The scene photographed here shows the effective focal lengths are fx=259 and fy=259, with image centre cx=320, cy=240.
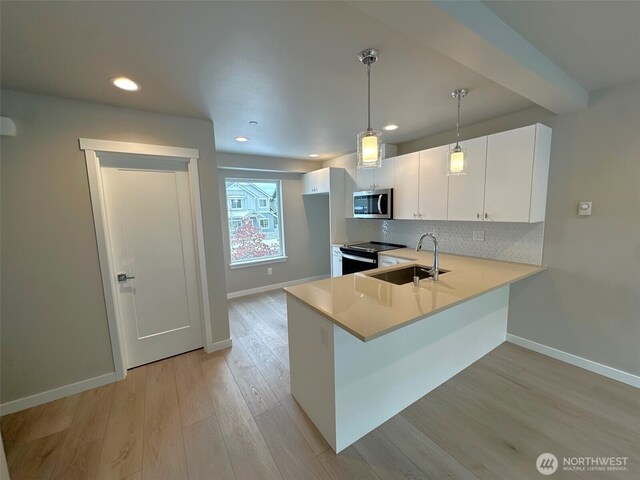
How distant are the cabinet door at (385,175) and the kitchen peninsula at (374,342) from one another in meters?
1.63

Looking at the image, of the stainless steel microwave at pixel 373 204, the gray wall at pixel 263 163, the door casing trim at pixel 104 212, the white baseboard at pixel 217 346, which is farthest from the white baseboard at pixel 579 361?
the gray wall at pixel 263 163

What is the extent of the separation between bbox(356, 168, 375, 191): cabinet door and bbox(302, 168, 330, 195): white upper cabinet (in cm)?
52

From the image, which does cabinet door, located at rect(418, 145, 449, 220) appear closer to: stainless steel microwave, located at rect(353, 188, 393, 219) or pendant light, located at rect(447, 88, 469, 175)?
stainless steel microwave, located at rect(353, 188, 393, 219)

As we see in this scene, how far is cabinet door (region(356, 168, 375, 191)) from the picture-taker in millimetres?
3959

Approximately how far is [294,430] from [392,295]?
1180mm

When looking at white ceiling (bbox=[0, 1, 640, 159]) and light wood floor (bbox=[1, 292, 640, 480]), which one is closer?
white ceiling (bbox=[0, 1, 640, 159])

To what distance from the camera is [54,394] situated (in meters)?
2.18

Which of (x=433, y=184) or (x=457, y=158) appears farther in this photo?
(x=433, y=184)

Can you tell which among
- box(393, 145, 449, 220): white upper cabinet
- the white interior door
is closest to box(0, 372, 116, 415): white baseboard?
the white interior door

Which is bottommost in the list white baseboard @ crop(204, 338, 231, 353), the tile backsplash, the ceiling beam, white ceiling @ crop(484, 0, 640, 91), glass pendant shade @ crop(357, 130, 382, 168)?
white baseboard @ crop(204, 338, 231, 353)

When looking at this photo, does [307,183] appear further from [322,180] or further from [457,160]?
[457,160]

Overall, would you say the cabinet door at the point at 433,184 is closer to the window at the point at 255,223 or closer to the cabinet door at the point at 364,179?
the cabinet door at the point at 364,179

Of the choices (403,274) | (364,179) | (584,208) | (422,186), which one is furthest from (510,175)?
(364,179)

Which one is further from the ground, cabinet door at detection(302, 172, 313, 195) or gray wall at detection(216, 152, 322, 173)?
gray wall at detection(216, 152, 322, 173)
